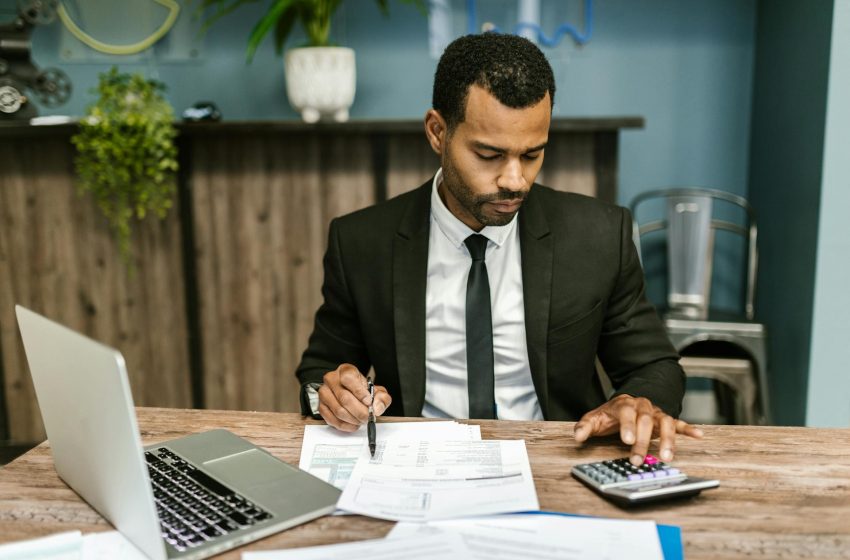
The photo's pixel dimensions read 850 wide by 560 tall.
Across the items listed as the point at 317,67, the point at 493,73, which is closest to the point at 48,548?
the point at 493,73

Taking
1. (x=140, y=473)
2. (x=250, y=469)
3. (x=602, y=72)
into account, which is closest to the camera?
(x=140, y=473)

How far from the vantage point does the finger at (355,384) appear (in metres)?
1.14

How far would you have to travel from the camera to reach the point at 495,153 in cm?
137

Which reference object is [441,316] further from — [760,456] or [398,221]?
[760,456]

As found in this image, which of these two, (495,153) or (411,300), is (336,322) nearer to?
(411,300)

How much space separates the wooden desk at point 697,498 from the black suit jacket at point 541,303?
1.01ft

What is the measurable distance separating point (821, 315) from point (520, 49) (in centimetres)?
157

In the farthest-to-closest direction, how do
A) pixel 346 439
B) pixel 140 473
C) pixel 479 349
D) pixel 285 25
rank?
pixel 285 25
pixel 479 349
pixel 346 439
pixel 140 473

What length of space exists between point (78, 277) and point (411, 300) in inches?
71.6

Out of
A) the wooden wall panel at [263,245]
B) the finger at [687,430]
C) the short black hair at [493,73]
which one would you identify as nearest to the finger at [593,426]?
the finger at [687,430]

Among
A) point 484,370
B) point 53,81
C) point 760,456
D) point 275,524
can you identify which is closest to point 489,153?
point 484,370

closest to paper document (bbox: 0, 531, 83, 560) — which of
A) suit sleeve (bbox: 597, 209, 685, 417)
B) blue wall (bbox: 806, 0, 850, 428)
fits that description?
suit sleeve (bbox: 597, 209, 685, 417)

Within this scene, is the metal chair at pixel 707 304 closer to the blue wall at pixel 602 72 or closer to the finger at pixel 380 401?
the blue wall at pixel 602 72

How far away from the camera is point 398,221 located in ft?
5.29
